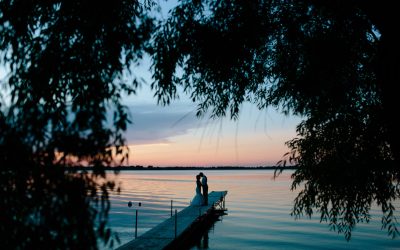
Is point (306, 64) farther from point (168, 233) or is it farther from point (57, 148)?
point (168, 233)

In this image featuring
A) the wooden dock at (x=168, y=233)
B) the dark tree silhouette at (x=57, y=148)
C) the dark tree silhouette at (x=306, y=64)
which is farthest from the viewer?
the wooden dock at (x=168, y=233)

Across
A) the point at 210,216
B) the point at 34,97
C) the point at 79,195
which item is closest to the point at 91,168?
the point at 79,195

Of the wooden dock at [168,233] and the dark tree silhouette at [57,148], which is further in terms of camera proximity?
the wooden dock at [168,233]

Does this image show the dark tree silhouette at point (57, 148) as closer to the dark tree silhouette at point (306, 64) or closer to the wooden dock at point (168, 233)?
the dark tree silhouette at point (306, 64)

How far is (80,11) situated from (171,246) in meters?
10.7

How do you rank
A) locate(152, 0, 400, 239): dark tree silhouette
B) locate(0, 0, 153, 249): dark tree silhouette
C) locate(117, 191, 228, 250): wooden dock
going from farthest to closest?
1. locate(117, 191, 228, 250): wooden dock
2. locate(152, 0, 400, 239): dark tree silhouette
3. locate(0, 0, 153, 249): dark tree silhouette

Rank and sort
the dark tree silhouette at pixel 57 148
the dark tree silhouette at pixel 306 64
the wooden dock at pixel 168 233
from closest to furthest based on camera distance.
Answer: the dark tree silhouette at pixel 57 148 < the dark tree silhouette at pixel 306 64 < the wooden dock at pixel 168 233

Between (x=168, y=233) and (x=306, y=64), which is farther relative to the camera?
(x=168, y=233)

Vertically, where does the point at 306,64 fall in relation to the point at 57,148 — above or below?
above

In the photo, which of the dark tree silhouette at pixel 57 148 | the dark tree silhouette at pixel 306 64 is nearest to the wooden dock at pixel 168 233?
the dark tree silhouette at pixel 306 64

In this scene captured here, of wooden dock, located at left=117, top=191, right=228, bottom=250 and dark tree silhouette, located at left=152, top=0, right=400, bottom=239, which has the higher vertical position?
dark tree silhouette, located at left=152, top=0, right=400, bottom=239

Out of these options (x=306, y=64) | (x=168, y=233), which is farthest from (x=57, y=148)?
(x=168, y=233)

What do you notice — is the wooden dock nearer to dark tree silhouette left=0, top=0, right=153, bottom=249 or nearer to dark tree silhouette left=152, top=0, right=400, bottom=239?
dark tree silhouette left=152, top=0, right=400, bottom=239

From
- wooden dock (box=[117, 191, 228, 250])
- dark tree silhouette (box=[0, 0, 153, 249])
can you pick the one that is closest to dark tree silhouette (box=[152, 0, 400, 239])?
dark tree silhouette (box=[0, 0, 153, 249])
